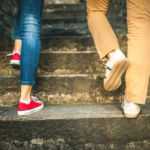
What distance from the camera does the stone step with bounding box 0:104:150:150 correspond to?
0.91m

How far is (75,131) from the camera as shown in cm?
93

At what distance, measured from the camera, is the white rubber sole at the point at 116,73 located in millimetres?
780

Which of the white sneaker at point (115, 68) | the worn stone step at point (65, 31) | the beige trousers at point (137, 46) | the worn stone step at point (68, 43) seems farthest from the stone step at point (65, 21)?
→ the white sneaker at point (115, 68)

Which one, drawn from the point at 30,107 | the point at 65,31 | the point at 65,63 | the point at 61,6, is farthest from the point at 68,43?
the point at 61,6

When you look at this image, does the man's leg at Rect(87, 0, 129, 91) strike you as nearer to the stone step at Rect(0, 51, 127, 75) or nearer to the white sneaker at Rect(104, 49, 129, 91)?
the white sneaker at Rect(104, 49, 129, 91)

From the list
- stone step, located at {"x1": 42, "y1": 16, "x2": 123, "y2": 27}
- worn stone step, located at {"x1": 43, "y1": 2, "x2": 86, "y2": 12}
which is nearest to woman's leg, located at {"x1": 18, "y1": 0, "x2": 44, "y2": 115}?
stone step, located at {"x1": 42, "y1": 16, "x2": 123, "y2": 27}

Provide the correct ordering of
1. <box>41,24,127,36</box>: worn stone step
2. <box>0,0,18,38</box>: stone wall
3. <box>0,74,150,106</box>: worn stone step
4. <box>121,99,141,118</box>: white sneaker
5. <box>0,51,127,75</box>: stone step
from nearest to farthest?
<box>121,99,141,118</box>: white sneaker
<box>0,74,150,106</box>: worn stone step
<box>0,51,127,75</box>: stone step
<box>0,0,18,38</box>: stone wall
<box>41,24,127,36</box>: worn stone step

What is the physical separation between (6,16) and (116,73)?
6.29 feet

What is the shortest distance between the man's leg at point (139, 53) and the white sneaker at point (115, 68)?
3.3 inches

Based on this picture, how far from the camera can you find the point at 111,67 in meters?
0.82

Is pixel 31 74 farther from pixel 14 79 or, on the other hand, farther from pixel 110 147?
pixel 110 147

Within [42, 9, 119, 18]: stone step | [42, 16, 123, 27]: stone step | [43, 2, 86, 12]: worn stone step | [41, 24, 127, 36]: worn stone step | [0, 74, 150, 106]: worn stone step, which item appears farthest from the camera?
[43, 2, 86, 12]: worn stone step

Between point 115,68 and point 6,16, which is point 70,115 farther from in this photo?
point 6,16

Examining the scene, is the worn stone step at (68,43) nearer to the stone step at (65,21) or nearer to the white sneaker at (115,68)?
the white sneaker at (115,68)
